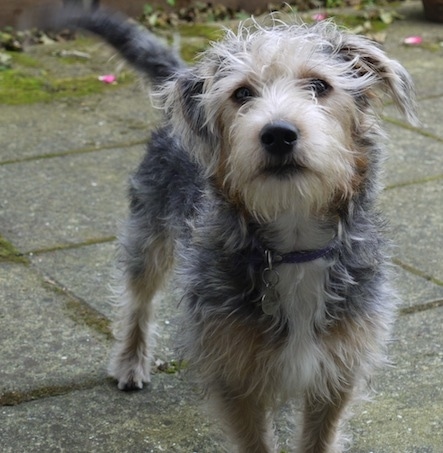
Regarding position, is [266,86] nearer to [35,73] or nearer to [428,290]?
[428,290]

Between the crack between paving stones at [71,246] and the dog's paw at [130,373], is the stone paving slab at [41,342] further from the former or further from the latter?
the crack between paving stones at [71,246]

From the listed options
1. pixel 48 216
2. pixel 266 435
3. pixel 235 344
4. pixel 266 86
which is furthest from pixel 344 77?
pixel 48 216

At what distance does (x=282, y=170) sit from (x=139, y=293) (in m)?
1.75

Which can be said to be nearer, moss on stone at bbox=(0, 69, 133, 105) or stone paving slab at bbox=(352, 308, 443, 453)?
stone paving slab at bbox=(352, 308, 443, 453)

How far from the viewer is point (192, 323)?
13.0 ft

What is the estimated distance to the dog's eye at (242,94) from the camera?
12.0ft

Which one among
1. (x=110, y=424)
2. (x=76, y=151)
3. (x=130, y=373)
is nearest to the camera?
(x=110, y=424)

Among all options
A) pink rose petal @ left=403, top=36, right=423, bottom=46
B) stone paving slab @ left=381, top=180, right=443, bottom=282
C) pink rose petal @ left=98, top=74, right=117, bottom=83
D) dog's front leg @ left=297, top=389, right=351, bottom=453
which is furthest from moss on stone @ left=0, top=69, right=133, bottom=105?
dog's front leg @ left=297, top=389, right=351, bottom=453

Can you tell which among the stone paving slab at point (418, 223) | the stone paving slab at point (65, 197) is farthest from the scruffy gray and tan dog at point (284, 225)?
the stone paving slab at point (65, 197)

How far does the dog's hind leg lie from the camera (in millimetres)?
4840

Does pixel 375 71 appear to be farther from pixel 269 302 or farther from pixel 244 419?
pixel 244 419

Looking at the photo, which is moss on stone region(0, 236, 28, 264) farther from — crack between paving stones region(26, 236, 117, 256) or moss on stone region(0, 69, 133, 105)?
moss on stone region(0, 69, 133, 105)

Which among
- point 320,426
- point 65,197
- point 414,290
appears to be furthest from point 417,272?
point 65,197

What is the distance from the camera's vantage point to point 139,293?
504 centimetres
